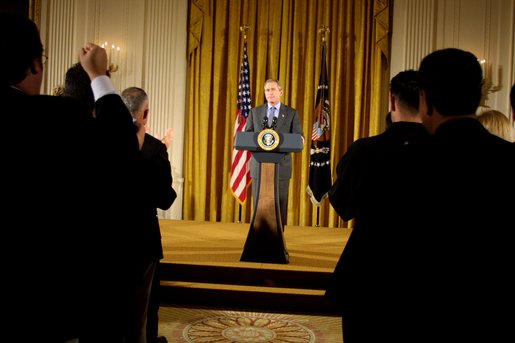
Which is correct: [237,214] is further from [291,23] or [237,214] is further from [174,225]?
[291,23]

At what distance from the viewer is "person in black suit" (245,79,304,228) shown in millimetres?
5699

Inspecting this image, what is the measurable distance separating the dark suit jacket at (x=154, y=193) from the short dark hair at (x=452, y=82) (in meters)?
1.23

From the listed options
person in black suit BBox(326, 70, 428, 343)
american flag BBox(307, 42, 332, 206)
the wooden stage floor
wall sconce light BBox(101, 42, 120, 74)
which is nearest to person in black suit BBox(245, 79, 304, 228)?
the wooden stage floor

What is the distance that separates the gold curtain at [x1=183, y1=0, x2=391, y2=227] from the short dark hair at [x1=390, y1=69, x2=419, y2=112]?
17.4 feet

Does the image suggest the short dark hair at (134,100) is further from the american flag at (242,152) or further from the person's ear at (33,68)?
the american flag at (242,152)

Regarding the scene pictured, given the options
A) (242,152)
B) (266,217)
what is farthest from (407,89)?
(242,152)

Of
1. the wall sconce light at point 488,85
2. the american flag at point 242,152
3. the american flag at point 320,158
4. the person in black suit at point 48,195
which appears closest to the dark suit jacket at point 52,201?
the person in black suit at point 48,195

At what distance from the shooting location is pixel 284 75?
7398 millimetres

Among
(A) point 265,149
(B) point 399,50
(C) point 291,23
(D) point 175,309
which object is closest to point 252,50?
(C) point 291,23

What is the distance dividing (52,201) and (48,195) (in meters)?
0.02

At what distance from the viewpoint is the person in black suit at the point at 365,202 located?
1436 mm

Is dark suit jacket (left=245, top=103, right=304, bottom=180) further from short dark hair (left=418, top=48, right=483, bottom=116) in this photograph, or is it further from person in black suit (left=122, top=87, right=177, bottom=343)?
short dark hair (left=418, top=48, right=483, bottom=116)

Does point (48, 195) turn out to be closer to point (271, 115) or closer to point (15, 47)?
point (15, 47)

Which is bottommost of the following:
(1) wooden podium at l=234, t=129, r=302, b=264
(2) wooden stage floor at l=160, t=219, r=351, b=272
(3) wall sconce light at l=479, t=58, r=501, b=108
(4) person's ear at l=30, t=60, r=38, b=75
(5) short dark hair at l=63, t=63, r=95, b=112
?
(2) wooden stage floor at l=160, t=219, r=351, b=272
